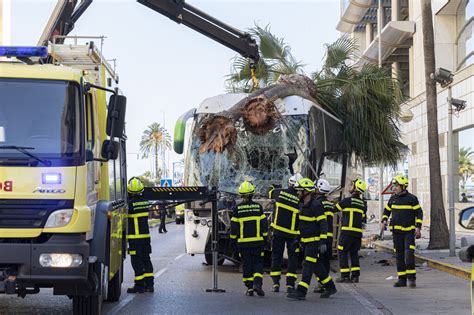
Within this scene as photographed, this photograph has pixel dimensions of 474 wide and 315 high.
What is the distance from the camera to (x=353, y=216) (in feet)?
47.2

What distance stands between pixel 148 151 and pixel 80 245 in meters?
94.3

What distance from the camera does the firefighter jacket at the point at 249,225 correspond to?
41.4ft

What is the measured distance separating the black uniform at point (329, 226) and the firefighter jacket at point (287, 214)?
0.66 meters

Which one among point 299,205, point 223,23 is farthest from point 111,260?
point 223,23

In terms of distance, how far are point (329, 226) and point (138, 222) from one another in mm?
5112

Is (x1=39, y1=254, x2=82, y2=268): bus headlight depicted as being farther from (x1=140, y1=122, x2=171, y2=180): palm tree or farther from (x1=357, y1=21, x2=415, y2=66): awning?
(x1=140, y1=122, x2=171, y2=180): palm tree

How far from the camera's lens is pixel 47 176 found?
794 centimetres

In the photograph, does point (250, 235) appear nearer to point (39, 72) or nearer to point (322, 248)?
point (322, 248)

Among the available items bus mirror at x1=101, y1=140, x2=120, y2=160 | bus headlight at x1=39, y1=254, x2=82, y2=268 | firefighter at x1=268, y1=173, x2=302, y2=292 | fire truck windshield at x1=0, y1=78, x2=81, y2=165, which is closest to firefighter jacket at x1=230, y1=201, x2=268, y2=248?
firefighter at x1=268, y1=173, x2=302, y2=292

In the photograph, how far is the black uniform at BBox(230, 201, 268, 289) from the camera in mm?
12633

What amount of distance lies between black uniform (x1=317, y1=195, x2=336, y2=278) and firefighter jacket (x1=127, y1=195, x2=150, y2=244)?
112 inches

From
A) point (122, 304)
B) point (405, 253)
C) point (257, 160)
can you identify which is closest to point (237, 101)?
point (257, 160)

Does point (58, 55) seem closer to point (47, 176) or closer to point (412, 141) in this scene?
point (47, 176)

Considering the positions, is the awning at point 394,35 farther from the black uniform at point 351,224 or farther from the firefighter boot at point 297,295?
the firefighter boot at point 297,295
